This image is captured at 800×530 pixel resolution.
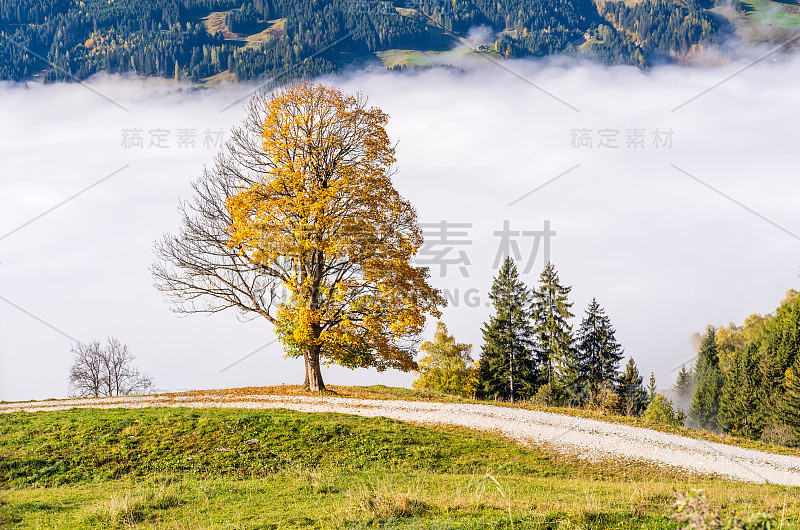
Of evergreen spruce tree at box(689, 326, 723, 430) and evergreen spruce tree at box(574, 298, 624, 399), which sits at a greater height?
evergreen spruce tree at box(574, 298, 624, 399)

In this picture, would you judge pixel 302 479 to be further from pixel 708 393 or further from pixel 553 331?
pixel 708 393

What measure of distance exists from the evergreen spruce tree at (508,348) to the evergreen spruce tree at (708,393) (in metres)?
39.3

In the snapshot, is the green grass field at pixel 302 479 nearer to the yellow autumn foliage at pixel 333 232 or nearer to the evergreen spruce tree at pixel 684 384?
the yellow autumn foliage at pixel 333 232

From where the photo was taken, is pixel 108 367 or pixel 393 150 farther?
pixel 108 367

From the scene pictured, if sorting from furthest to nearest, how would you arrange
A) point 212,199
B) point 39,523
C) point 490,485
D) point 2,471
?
point 212,199 < point 2,471 < point 490,485 < point 39,523

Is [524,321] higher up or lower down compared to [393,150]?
lower down

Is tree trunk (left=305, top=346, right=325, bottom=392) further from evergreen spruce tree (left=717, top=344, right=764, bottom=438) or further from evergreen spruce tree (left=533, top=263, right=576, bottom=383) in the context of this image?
evergreen spruce tree (left=717, top=344, right=764, bottom=438)

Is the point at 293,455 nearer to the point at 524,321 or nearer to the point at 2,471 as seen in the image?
the point at 2,471

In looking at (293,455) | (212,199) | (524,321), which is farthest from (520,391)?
(293,455)

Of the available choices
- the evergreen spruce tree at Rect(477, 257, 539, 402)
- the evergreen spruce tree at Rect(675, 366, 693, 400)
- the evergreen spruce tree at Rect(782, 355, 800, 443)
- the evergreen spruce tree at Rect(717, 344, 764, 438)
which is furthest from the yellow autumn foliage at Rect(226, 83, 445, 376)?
the evergreen spruce tree at Rect(675, 366, 693, 400)

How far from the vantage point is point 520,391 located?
51.2 meters

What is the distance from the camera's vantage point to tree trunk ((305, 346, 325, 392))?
2711 centimetres

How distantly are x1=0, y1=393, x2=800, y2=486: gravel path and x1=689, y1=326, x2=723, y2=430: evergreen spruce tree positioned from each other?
2545 inches

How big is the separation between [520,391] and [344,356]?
30.1 metres
